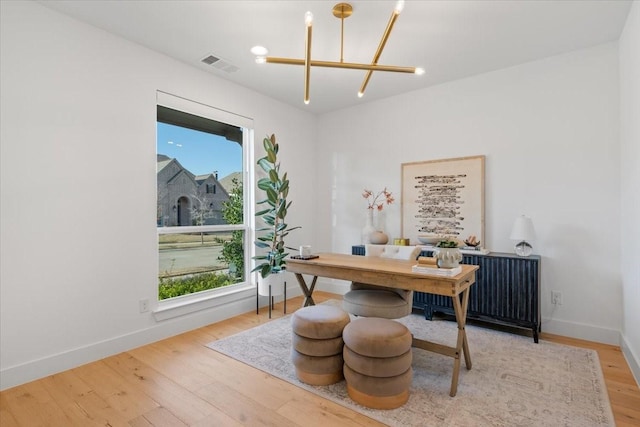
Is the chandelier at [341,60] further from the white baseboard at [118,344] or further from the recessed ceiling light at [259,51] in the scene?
the white baseboard at [118,344]

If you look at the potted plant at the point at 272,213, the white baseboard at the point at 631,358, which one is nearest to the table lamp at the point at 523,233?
the white baseboard at the point at 631,358

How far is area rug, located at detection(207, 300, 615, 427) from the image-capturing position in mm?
1889

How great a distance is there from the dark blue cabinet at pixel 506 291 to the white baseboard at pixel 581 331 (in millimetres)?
376

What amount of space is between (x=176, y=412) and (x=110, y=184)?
197 centimetres

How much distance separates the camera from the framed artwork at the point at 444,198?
11.9 feet

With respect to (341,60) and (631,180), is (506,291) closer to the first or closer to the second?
(631,180)

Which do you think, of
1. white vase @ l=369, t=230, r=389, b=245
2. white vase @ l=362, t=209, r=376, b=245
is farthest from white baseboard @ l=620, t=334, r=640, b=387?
white vase @ l=362, t=209, r=376, b=245

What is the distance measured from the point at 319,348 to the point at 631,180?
2781 mm

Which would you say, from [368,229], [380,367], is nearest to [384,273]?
[380,367]

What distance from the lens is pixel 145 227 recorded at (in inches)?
119

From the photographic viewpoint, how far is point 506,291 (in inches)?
122

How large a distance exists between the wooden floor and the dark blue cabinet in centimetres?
63

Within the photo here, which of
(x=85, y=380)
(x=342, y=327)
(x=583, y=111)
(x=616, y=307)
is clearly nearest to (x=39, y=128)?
(x=85, y=380)

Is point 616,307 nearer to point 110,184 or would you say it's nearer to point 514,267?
point 514,267
